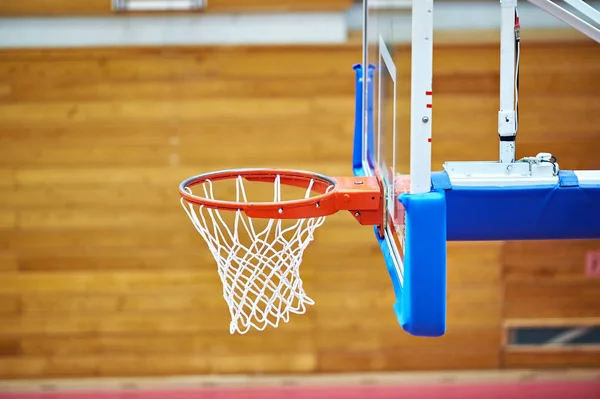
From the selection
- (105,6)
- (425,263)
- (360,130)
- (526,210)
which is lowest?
(425,263)

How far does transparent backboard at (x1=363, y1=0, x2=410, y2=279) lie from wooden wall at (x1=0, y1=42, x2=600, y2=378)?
166cm

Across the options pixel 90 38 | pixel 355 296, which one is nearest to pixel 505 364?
pixel 355 296

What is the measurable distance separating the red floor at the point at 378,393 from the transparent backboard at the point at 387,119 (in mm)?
2221

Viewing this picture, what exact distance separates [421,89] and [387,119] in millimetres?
692

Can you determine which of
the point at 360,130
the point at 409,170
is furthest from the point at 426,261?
the point at 360,130

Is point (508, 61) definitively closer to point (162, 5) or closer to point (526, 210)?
point (526, 210)

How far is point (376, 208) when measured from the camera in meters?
2.78

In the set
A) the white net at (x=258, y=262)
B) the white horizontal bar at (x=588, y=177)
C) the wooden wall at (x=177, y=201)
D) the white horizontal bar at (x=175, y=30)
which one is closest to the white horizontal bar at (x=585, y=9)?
the white horizontal bar at (x=588, y=177)

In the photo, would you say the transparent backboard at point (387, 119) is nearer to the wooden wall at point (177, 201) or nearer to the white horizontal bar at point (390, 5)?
the white horizontal bar at point (390, 5)

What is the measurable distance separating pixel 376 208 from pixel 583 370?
316cm

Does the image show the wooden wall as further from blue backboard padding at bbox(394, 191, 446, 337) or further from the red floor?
blue backboard padding at bbox(394, 191, 446, 337)

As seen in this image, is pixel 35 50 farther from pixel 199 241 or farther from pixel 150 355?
pixel 150 355

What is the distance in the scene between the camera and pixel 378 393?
513 centimetres

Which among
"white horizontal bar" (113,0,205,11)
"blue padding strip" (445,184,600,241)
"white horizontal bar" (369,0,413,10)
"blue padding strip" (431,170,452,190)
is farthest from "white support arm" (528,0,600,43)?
"white horizontal bar" (113,0,205,11)
